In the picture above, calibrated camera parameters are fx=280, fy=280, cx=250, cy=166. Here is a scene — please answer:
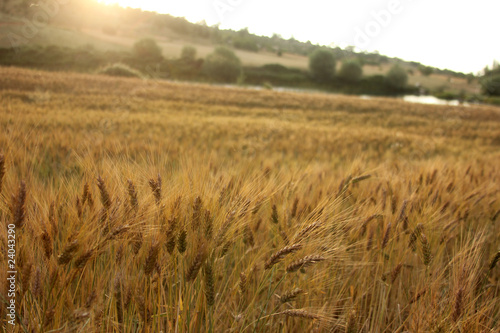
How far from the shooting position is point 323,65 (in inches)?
2229

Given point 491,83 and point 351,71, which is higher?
point 351,71

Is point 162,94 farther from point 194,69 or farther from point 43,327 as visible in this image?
point 194,69

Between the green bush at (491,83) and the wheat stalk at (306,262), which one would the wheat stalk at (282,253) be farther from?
the green bush at (491,83)

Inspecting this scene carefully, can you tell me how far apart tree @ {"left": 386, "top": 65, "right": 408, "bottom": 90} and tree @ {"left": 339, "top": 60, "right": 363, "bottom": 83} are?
5.90 m

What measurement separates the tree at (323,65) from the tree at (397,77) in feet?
36.8

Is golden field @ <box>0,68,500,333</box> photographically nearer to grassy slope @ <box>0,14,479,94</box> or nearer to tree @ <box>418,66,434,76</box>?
grassy slope @ <box>0,14,479,94</box>

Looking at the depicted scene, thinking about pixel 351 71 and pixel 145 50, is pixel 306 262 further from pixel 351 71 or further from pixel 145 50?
pixel 351 71

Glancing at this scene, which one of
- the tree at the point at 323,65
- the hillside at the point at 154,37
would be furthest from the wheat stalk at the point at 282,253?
the tree at the point at 323,65

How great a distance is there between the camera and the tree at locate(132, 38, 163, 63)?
39.1m

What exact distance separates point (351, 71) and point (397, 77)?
28.9 ft

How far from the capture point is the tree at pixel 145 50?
128 ft

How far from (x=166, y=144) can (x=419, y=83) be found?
2781 inches

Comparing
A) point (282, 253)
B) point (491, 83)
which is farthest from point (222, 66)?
point (282, 253)

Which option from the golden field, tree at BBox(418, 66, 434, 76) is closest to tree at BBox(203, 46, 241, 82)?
the golden field
